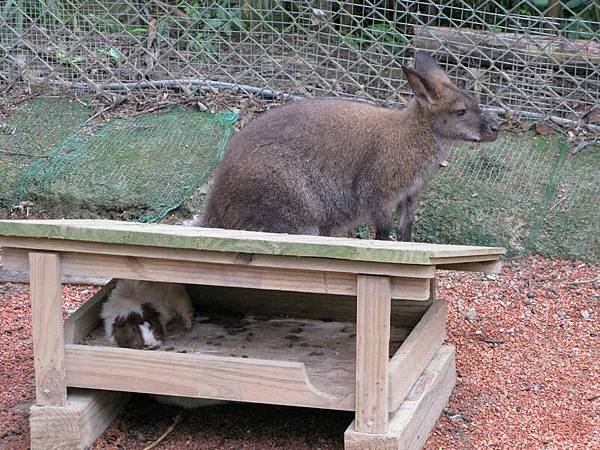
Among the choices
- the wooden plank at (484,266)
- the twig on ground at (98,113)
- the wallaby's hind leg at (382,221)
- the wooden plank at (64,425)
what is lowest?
the wooden plank at (64,425)

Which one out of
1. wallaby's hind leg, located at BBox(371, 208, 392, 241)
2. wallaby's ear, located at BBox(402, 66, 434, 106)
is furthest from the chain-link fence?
wallaby's hind leg, located at BBox(371, 208, 392, 241)

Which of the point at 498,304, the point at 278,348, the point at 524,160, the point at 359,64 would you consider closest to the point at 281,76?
the point at 359,64

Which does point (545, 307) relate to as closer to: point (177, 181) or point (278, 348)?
point (278, 348)

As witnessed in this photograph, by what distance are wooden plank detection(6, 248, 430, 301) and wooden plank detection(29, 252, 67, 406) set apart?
0.25 ft

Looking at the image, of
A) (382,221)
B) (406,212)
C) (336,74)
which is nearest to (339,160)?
(382,221)

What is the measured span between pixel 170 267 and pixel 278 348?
0.79 metres

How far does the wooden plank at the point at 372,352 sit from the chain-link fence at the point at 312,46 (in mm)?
3755

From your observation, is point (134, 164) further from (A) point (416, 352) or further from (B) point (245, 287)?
(A) point (416, 352)

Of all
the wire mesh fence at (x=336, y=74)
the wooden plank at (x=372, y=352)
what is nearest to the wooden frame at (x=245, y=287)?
the wooden plank at (x=372, y=352)

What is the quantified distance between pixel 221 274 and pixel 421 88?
2194mm

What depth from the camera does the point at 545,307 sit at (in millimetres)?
5637

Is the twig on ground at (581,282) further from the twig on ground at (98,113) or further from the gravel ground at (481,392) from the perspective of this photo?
the twig on ground at (98,113)

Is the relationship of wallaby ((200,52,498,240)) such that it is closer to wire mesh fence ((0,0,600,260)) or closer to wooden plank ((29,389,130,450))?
wire mesh fence ((0,0,600,260))

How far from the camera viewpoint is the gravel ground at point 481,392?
415cm
